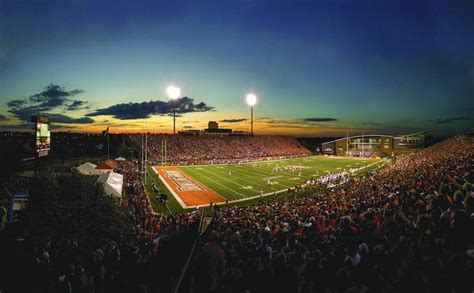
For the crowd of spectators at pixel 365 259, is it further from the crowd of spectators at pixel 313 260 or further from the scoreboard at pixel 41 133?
the scoreboard at pixel 41 133

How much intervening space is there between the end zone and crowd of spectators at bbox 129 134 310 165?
19701mm

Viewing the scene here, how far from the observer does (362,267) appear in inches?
191

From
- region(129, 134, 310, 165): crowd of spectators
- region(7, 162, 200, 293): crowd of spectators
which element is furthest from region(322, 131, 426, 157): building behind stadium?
region(7, 162, 200, 293): crowd of spectators

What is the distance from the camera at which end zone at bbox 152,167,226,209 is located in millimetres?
26616

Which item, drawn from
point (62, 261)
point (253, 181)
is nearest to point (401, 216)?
point (62, 261)

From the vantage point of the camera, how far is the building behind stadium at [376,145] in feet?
288

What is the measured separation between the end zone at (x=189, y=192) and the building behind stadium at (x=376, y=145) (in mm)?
65926

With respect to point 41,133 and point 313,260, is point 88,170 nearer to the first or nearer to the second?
point 41,133

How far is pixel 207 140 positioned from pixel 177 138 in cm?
856

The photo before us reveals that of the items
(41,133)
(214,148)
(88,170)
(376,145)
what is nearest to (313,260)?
(41,133)

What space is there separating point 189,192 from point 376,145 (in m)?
75.5

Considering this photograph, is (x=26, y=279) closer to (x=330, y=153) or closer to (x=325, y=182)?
(x=325, y=182)

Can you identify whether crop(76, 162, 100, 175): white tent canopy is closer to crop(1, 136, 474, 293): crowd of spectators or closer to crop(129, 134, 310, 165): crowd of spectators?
crop(1, 136, 474, 293): crowd of spectators

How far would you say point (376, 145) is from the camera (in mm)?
91312
